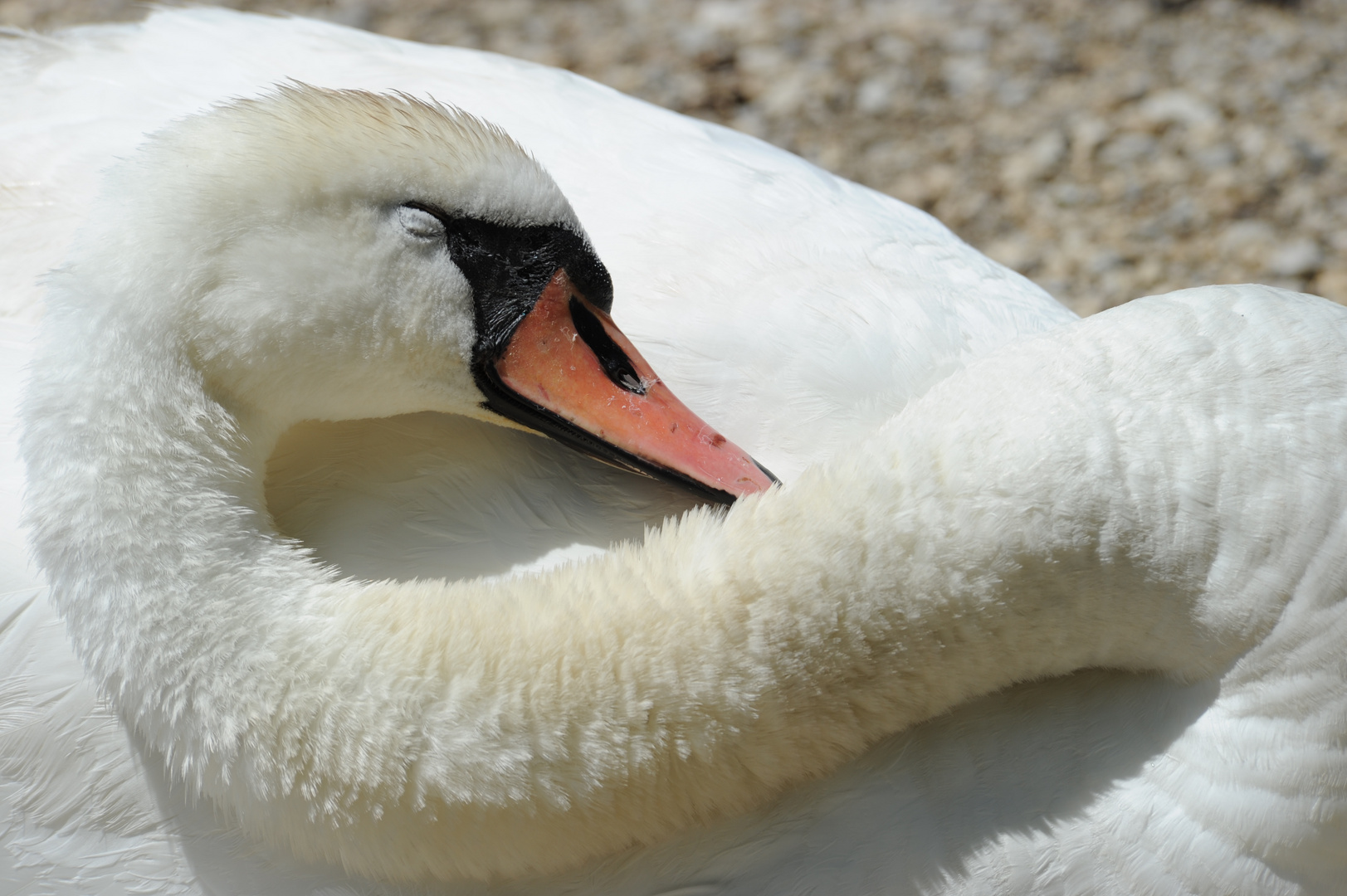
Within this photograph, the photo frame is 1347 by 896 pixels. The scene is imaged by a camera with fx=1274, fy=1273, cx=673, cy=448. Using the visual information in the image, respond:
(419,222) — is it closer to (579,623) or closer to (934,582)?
(579,623)

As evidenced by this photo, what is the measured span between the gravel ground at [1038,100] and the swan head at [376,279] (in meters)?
1.88

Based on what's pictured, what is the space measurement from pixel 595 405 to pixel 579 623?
32cm

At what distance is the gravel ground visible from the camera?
10.2 feet

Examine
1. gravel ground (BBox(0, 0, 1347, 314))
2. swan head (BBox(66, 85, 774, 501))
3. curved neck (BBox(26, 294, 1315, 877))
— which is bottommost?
curved neck (BBox(26, 294, 1315, 877))

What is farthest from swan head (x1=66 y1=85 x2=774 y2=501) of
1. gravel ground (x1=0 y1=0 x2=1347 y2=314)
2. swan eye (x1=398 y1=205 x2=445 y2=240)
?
gravel ground (x1=0 y1=0 x2=1347 y2=314)

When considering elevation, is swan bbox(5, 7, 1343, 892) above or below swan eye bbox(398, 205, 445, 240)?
below

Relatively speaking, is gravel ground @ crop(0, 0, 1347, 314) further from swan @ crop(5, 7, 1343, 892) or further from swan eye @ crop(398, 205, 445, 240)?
swan eye @ crop(398, 205, 445, 240)

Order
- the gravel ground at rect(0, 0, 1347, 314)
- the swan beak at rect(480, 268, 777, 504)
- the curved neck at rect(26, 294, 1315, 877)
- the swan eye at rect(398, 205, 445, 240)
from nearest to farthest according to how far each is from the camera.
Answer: the curved neck at rect(26, 294, 1315, 877) < the swan eye at rect(398, 205, 445, 240) < the swan beak at rect(480, 268, 777, 504) < the gravel ground at rect(0, 0, 1347, 314)

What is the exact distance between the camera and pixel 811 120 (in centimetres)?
344

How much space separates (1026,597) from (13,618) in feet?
3.62

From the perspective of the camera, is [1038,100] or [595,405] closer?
[595,405]

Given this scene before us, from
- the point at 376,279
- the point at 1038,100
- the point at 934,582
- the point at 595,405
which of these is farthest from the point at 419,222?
the point at 1038,100

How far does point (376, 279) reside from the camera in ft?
4.54

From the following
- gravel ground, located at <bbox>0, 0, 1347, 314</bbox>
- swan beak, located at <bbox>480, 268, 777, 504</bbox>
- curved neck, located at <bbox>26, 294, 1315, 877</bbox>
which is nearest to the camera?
curved neck, located at <bbox>26, 294, 1315, 877</bbox>
